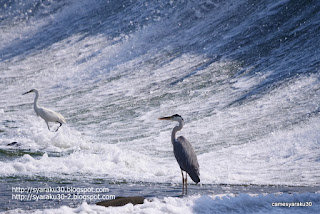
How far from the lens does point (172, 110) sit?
15461 mm

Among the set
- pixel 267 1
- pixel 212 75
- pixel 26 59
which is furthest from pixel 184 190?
pixel 26 59

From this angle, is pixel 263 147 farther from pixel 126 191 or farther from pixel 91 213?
pixel 91 213

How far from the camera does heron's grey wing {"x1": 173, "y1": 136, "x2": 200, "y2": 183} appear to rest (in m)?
7.52

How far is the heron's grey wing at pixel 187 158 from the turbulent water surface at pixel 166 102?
0.36 m

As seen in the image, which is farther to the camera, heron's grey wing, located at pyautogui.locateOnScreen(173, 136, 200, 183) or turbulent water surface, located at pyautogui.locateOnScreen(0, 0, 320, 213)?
turbulent water surface, located at pyautogui.locateOnScreen(0, 0, 320, 213)

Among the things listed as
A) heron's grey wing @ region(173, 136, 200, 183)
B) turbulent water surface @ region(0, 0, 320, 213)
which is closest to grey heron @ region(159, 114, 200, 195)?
heron's grey wing @ region(173, 136, 200, 183)

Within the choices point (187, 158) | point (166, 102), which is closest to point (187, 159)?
point (187, 158)

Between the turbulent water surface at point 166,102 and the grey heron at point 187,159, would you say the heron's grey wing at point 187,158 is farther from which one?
the turbulent water surface at point 166,102

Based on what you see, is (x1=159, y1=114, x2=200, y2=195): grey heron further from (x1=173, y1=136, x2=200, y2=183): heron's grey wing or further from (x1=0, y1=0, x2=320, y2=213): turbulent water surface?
(x1=0, y1=0, x2=320, y2=213): turbulent water surface

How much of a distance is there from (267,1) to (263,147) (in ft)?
38.8

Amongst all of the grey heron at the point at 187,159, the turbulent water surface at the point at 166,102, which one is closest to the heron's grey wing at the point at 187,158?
the grey heron at the point at 187,159

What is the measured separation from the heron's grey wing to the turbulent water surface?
0.36 meters

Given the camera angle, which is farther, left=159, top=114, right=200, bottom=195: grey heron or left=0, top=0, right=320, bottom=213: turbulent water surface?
left=0, top=0, right=320, bottom=213: turbulent water surface

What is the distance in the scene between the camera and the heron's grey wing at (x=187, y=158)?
752 cm
